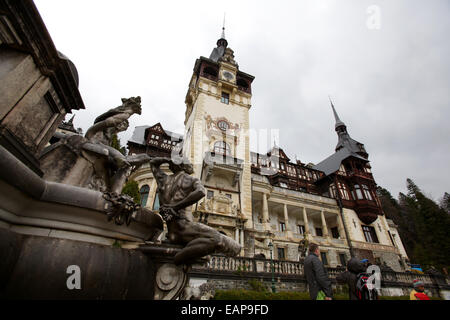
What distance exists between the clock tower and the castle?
0.32ft

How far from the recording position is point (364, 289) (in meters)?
3.64

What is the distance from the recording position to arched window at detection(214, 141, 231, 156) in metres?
22.0

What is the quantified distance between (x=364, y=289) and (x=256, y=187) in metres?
18.8

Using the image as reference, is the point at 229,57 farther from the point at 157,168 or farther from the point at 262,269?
the point at 157,168

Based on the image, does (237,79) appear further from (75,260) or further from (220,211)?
(75,260)

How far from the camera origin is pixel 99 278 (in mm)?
1751

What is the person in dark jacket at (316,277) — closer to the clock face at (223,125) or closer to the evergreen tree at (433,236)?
the clock face at (223,125)

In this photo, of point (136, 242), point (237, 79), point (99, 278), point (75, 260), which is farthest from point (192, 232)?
point (237, 79)

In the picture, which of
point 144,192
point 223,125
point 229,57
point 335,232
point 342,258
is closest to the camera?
point 144,192

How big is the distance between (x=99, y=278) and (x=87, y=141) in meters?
1.87

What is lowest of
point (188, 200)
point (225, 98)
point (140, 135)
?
point (188, 200)

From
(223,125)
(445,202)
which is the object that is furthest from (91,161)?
(445,202)

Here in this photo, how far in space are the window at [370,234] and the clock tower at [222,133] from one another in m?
17.8
